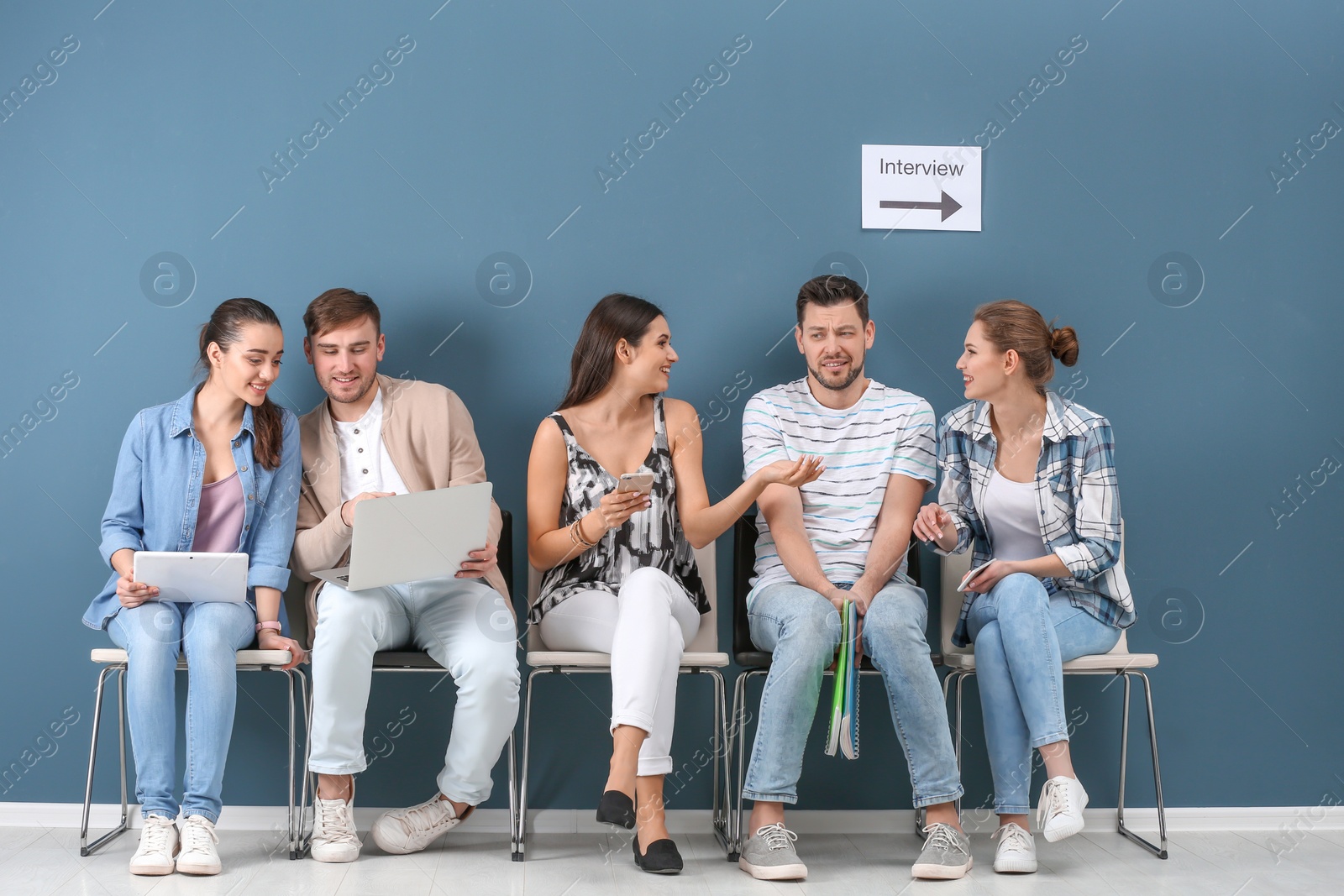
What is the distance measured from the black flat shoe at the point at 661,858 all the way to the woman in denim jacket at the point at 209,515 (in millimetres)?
932

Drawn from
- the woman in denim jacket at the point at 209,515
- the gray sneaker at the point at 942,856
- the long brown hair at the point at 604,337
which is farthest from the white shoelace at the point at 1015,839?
the woman in denim jacket at the point at 209,515

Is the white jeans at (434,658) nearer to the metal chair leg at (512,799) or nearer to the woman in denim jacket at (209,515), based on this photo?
the metal chair leg at (512,799)

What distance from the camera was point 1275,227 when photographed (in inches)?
117

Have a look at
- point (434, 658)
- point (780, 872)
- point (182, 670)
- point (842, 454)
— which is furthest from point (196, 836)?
point (842, 454)

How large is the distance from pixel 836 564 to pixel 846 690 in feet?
1.18

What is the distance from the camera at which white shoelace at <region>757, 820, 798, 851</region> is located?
223 cm

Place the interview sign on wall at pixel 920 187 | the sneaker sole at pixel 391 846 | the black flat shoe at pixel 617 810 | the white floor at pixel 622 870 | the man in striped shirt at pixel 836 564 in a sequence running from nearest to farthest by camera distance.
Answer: the black flat shoe at pixel 617 810 < the white floor at pixel 622 870 < the man in striped shirt at pixel 836 564 < the sneaker sole at pixel 391 846 < the interview sign on wall at pixel 920 187

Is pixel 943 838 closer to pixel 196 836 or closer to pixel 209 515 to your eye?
pixel 196 836

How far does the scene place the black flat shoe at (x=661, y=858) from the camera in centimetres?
219

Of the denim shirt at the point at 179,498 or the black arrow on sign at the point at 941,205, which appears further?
Answer: the black arrow on sign at the point at 941,205

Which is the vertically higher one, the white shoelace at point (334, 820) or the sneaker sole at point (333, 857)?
the white shoelace at point (334, 820)

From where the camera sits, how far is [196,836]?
2193 mm

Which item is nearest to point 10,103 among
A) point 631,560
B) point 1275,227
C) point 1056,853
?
point 631,560

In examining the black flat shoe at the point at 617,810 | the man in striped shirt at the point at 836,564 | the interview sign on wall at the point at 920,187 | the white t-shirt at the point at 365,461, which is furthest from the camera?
the interview sign on wall at the point at 920,187
